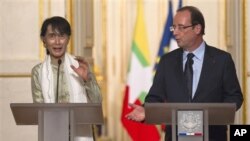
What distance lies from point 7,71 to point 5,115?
1.34 feet

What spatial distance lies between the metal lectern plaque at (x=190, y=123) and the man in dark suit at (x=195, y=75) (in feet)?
1.43

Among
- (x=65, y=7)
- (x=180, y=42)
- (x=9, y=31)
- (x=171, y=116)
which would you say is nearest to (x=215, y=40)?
(x=65, y=7)

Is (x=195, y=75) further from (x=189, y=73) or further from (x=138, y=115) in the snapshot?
(x=138, y=115)

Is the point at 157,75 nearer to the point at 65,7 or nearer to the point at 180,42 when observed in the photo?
the point at 180,42

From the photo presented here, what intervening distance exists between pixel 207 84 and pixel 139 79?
9.53ft

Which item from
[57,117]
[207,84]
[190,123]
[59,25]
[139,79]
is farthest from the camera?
[139,79]

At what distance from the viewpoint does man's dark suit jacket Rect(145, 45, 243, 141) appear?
17.4ft

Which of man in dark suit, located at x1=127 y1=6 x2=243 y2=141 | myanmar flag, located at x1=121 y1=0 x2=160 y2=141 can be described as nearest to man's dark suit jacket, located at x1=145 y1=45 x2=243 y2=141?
man in dark suit, located at x1=127 y1=6 x2=243 y2=141

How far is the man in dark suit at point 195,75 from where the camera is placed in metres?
5.32

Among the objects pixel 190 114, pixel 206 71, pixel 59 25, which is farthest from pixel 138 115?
pixel 59 25

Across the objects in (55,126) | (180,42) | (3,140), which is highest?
(180,42)

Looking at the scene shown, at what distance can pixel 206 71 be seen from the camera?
5.37m

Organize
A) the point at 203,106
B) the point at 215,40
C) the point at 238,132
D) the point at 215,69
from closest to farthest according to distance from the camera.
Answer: the point at 203,106, the point at 215,69, the point at 238,132, the point at 215,40

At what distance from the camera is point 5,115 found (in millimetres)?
7832
